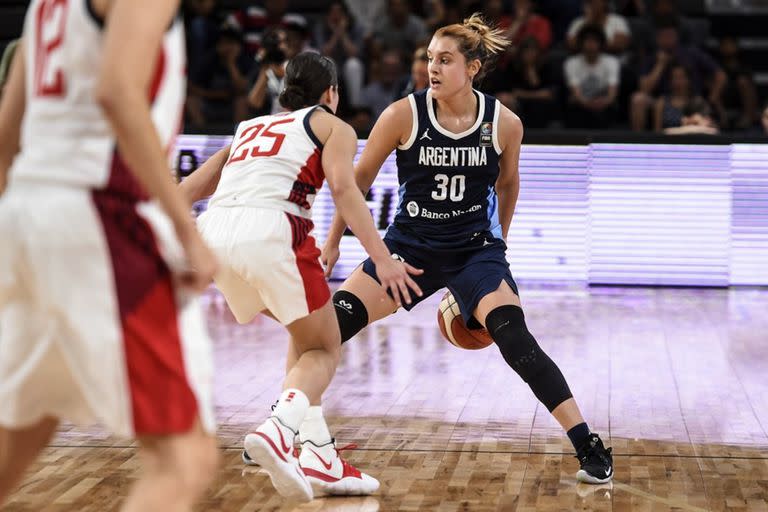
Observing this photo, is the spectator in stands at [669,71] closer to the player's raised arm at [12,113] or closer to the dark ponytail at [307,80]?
the dark ponytail at [307,80]

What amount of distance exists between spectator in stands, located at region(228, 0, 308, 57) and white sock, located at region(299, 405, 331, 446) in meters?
8.72

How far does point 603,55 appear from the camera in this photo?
11734 millimetres

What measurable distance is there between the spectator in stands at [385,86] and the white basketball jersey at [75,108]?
9.09 meters

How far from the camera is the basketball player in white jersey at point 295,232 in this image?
396 centimetres

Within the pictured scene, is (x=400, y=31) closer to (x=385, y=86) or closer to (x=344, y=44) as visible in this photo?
(x=344, y=44)

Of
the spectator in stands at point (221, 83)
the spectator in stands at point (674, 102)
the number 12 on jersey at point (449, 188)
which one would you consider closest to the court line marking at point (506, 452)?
the number 12 on jersey at point (449, 188)

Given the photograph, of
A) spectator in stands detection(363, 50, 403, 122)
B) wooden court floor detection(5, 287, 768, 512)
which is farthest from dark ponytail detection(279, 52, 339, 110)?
spectator in stands detection(363, 50, 403, 122)

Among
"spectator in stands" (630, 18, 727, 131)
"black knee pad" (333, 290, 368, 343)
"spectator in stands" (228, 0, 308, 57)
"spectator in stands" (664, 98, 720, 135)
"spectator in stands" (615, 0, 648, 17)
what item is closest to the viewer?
"black knee pad" (333, 290, 368, 343)

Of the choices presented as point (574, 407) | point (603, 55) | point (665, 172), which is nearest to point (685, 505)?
point (574, 407)

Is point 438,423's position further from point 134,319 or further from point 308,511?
point 134,319

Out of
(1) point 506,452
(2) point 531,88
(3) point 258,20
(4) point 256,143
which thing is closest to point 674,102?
(2) point 531,88

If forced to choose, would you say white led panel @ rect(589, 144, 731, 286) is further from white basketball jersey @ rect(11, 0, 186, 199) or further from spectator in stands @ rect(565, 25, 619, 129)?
white basketball jersey @ rect(11, 0, 186, 199)

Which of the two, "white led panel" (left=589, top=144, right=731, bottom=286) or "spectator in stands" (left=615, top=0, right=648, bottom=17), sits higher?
"spectator in stands" (left=615, top=0, right=648, bottom=17)

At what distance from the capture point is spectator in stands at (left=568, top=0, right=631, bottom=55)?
40.0 ft
